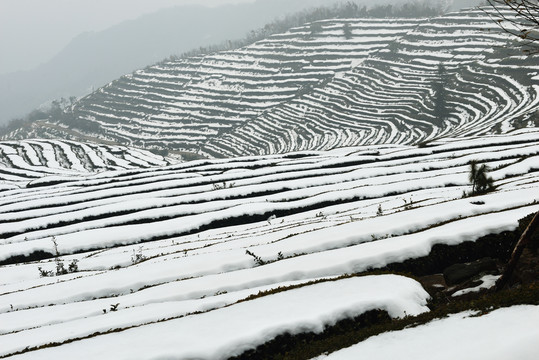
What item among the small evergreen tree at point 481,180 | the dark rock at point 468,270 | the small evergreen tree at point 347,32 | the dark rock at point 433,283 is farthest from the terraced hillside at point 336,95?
the dark rock at point 468,270

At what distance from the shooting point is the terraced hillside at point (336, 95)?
3647 inches

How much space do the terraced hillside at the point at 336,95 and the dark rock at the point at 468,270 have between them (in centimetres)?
5629

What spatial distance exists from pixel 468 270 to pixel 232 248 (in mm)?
11669

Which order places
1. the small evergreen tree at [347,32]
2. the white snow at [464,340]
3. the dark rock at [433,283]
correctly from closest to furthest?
the white snow at [464,340]
the dark rock at [433,283]
the small evergreen tree at [347,32]

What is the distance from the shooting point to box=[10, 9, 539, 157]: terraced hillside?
9262 centimetres

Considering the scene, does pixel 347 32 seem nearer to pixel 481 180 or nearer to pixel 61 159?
pixel 61 159

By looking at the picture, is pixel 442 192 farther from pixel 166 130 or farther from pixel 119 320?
pixel 166 130

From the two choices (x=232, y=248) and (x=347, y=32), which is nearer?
(x=232, y=248)

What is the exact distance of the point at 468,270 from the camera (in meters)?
12.5

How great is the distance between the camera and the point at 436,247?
555 inches

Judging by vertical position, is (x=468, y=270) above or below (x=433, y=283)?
above

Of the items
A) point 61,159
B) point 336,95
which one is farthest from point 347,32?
point 61,159

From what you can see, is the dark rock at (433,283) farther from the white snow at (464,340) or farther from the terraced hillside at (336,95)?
the terraced hillside at (336,95)

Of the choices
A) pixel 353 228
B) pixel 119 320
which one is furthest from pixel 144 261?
pixel 353 228
